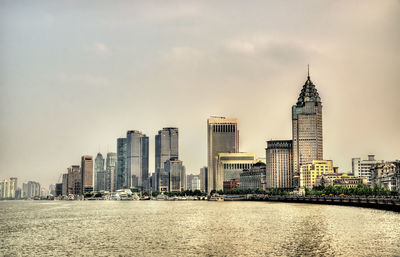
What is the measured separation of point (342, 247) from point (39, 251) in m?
47.7

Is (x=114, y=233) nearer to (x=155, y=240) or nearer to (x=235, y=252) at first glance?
(x=155, y=240)

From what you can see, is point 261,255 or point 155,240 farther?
point 155,240

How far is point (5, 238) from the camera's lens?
323 ft

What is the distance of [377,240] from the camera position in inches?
3302

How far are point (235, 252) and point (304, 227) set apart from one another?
41.5 m

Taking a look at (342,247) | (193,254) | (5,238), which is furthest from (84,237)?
(342,247)

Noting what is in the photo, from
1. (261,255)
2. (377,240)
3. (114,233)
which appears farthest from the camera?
(114,233)

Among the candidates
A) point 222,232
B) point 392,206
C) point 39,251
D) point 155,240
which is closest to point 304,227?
point 222,232

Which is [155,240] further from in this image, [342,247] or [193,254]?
[342,247]

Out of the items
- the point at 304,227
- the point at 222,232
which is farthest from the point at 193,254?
the point at 304,227

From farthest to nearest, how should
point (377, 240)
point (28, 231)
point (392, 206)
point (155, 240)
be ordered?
point (392, 206) → point (28, 231) → point (155, 240) → point (377, 240)

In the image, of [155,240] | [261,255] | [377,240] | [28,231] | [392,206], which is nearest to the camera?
[261,255]

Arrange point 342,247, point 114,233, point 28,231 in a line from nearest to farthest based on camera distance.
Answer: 1. point 342,247
2. point 114,233
3. point 28,231

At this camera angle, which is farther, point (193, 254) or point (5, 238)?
point (5, 238)
